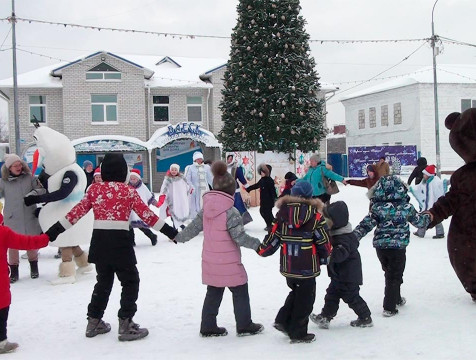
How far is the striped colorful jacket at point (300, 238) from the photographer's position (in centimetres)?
492

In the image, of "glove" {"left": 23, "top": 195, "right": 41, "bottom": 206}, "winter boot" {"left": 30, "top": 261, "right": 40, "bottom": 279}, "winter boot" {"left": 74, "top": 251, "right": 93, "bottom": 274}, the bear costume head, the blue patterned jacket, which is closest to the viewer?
the bear costume head

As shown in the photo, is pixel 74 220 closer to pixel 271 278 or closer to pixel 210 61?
pixel 271 278

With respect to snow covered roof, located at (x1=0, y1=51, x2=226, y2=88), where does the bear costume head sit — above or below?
below

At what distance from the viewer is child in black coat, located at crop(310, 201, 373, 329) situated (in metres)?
5.32

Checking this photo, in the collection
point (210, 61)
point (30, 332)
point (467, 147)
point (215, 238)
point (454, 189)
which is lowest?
point (30, 332)

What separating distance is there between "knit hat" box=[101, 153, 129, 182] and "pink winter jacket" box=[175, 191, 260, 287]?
0.87 meters

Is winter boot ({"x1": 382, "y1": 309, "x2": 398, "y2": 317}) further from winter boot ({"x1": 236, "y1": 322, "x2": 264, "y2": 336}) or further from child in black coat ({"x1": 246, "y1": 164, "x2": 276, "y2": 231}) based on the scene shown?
child in black coat ({"x1": 246, "y1": 164, "x2": 276, "y2": 231})

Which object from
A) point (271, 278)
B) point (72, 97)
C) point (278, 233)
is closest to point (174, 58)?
point (72, 97)

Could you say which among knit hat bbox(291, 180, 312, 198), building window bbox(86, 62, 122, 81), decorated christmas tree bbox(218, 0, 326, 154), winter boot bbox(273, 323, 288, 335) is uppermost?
building window bbox(86, 62, 122, 81)

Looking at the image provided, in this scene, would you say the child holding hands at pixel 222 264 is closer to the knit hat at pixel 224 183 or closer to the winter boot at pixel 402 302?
the knit hat at pixel 224 183

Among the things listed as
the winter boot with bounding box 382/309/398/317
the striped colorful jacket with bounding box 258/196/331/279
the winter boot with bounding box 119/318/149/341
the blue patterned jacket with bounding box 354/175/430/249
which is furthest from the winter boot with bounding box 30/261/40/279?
the winter boot with bounding box 382/309/398/317

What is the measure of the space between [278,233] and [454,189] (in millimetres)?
1577

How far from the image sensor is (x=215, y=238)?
525 centimetres

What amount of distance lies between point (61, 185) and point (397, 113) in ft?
115
